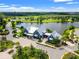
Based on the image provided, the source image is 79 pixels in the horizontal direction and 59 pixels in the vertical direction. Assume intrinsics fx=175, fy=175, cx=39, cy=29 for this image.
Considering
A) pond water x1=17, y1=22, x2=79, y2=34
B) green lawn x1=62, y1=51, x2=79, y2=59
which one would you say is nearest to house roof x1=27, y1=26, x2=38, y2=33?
pond water x1=17, y1=22, x2=79, y2=34

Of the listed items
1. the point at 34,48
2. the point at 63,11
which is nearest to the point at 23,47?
the point at 34,48

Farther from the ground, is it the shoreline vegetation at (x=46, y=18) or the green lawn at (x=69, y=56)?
the shoreline vegetation at (x=46, y=18)

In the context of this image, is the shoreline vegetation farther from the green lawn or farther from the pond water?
the green lawn

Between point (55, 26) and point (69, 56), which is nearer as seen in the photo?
point (69, 56)

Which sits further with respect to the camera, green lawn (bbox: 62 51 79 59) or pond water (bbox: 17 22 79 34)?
pond water (bbox: 17 22 79 34)

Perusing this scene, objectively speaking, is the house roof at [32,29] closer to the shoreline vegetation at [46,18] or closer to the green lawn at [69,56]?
the shoreline vegetation at [46,18]

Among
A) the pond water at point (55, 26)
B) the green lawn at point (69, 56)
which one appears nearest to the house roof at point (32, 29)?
the pond water at point (55, 26)

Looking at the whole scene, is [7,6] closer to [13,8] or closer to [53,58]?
[13,8]

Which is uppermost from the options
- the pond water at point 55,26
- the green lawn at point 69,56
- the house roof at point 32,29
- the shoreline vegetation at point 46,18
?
the shoreline vegetation at point 46,18

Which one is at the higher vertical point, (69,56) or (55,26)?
(55,26)

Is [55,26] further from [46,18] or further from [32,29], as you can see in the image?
[32,29]

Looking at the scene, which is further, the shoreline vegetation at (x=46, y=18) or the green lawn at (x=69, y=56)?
the shoreline vegetation at (x=46, y=18)

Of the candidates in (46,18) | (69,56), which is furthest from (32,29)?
(69,56)
